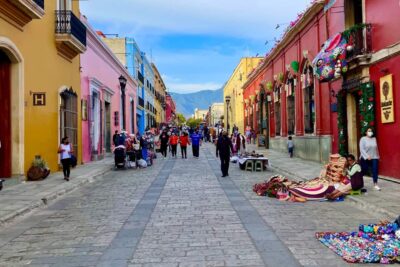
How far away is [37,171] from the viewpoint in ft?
45.6

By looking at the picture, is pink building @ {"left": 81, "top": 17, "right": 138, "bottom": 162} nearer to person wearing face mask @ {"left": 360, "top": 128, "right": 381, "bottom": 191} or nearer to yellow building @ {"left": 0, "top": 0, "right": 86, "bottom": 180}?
yellow building @ {"left": 0, "top": 0, "right": 86, "bottom": 180}

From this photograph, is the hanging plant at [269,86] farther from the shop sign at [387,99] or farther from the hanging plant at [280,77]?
the shop sign at [387,99]

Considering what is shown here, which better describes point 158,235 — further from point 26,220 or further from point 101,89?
point 101,89

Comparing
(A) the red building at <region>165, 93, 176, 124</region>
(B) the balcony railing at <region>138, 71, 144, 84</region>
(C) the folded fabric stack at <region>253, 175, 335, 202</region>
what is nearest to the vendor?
(C) the folded fabric stack at <region>253, 175, 335, 202</region>

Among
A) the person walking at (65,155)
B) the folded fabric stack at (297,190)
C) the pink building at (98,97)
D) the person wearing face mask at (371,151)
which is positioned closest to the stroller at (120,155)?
the pink building at (98,97)

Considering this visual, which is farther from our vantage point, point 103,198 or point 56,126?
point 56,126

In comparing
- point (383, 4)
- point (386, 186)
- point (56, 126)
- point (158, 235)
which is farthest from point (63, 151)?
point (383, 4)

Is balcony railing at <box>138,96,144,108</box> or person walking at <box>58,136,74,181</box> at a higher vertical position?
balcony railing at <box>138,96,144,108</box>

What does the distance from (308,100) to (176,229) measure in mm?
15627

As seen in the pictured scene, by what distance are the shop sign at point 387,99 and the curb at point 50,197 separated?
8981mm

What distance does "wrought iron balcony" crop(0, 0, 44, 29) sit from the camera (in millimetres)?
12070

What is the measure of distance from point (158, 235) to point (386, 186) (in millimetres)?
7262

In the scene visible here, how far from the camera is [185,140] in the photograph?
2580cm

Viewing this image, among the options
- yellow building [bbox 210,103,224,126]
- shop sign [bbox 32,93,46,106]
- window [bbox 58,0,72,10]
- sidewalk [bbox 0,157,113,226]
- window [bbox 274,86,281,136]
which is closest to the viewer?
sidewalk [bbox 0,157,113,226]
